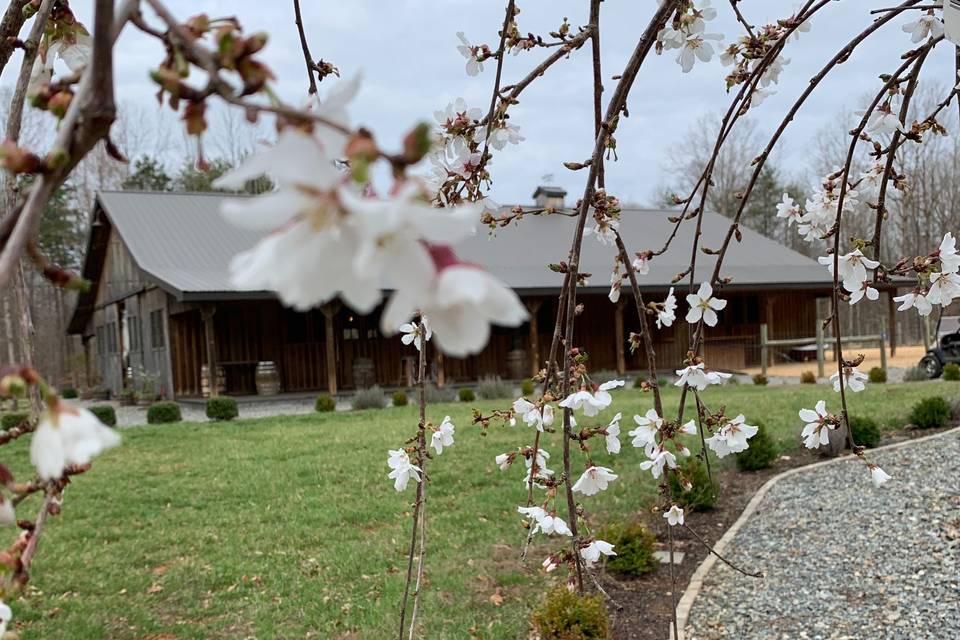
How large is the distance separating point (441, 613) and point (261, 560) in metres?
1.54

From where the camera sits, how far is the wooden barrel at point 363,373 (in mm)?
14117

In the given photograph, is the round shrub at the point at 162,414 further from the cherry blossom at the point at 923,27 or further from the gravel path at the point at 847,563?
the cherry blossom at the point at 923,27

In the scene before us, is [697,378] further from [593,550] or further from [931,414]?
[931,414]

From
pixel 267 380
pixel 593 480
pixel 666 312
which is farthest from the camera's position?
pixel 267 380

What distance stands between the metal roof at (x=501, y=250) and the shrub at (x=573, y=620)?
978 cm

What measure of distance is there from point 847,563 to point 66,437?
4369 mm

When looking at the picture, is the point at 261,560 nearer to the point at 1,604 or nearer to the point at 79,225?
the point at 1,604

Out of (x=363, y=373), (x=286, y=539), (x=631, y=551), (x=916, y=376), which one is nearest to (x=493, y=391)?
(x=363, y=373)

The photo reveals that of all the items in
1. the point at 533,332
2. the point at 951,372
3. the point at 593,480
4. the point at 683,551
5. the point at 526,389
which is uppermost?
the point at 533,332

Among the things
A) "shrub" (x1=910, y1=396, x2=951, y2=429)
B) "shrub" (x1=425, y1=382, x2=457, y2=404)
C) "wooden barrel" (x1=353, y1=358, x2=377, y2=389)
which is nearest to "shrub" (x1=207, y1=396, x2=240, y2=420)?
"shrub" (x1=425, y1=382, x2=457, y2=404)

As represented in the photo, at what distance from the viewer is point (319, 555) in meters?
4.89

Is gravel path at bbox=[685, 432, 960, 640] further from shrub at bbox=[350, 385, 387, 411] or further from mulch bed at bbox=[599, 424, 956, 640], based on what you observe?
shrub at bbox=[350, 385, 387, 411]

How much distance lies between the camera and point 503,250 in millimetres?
16781

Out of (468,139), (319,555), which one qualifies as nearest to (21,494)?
(468,139)
